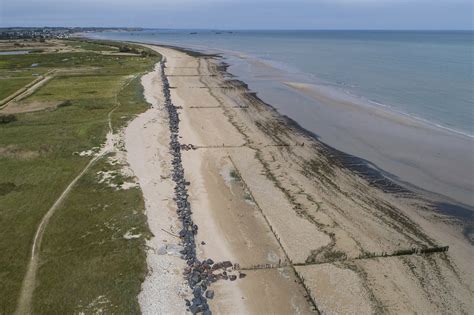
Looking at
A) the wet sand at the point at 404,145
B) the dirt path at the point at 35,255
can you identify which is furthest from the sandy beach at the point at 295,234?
the dirt path at the point at 35,255

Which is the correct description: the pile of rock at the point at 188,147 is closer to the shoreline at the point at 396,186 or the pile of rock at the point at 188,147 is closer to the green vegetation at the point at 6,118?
the shoreline at the point at 396,186

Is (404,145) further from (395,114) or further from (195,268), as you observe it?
(195,268)

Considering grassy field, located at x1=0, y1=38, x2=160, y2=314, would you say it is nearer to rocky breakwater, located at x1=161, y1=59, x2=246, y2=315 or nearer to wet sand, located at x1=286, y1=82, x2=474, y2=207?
rocky breakwater, located at x1=161, y1=59, x2=246, y2=315

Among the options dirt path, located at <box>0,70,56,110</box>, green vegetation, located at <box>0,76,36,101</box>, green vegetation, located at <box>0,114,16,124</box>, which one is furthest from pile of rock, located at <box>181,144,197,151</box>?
green vegetation, located at <box>0,76,36,101</box>

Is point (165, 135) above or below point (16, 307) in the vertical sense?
above

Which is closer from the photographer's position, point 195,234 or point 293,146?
point 195,234

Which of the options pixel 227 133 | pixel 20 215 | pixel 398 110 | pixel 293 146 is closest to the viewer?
pixel 20 215

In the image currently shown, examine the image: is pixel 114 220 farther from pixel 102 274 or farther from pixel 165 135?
pixel 165 135

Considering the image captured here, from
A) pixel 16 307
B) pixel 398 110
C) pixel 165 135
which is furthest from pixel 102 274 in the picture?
pixel 398 110

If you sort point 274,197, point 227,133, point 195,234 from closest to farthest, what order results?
point 195,234 → point 274,197 → point 227,133
